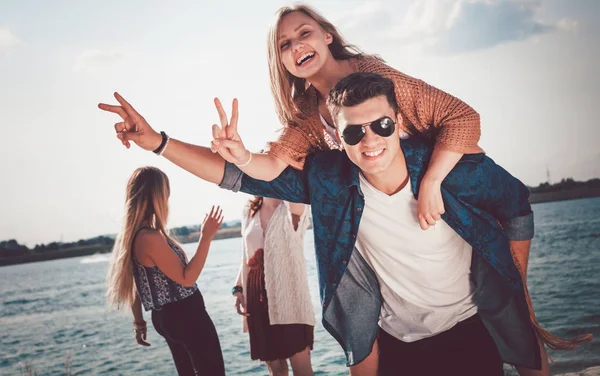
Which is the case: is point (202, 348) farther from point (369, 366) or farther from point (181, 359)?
point (369, 366)

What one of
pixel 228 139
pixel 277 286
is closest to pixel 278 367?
pixel 277 286

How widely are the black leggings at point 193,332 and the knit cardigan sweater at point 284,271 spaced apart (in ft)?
1.56

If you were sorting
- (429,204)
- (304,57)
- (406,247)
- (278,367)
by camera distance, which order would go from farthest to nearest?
(278,367) < (304,57) < (406,247) < (429,204)

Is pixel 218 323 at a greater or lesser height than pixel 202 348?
lesser

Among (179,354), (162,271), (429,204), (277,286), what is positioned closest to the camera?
(429,204)

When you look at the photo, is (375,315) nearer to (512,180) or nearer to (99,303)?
(512,180)

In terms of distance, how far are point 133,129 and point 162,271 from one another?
1.50 meters

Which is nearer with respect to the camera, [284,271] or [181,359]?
[181,359]

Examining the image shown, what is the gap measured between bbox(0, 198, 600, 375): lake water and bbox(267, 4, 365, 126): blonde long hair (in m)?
1.69

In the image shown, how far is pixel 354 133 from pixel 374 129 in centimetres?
7

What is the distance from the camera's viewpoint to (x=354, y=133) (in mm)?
1732

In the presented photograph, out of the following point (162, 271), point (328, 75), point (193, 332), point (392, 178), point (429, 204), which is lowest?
point (193, 332)

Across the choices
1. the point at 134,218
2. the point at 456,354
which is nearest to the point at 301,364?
the point at 134,218

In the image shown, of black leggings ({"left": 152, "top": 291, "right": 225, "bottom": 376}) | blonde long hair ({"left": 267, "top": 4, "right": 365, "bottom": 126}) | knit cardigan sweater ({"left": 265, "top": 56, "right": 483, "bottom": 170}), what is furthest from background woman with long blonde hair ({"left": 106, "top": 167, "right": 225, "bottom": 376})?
knit cardigan sweater ({"left": 265, "top": 56, "right": 483, "bottom": 170})
